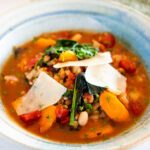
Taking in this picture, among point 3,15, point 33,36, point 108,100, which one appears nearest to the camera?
point 108,100

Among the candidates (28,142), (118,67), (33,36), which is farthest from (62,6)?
(28,142)

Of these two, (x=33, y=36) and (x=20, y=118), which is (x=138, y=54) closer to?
(x=33, y=36)

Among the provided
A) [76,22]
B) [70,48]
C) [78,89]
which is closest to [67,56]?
[70,48]

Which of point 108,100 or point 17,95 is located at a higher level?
point 17,95

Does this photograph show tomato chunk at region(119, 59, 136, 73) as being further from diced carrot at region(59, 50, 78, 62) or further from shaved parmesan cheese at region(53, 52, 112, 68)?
diced carrot at region(59, 50, 78, 62)

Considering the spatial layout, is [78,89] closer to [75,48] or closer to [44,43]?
[75,48]

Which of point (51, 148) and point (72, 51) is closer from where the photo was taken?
point (51, 148)
